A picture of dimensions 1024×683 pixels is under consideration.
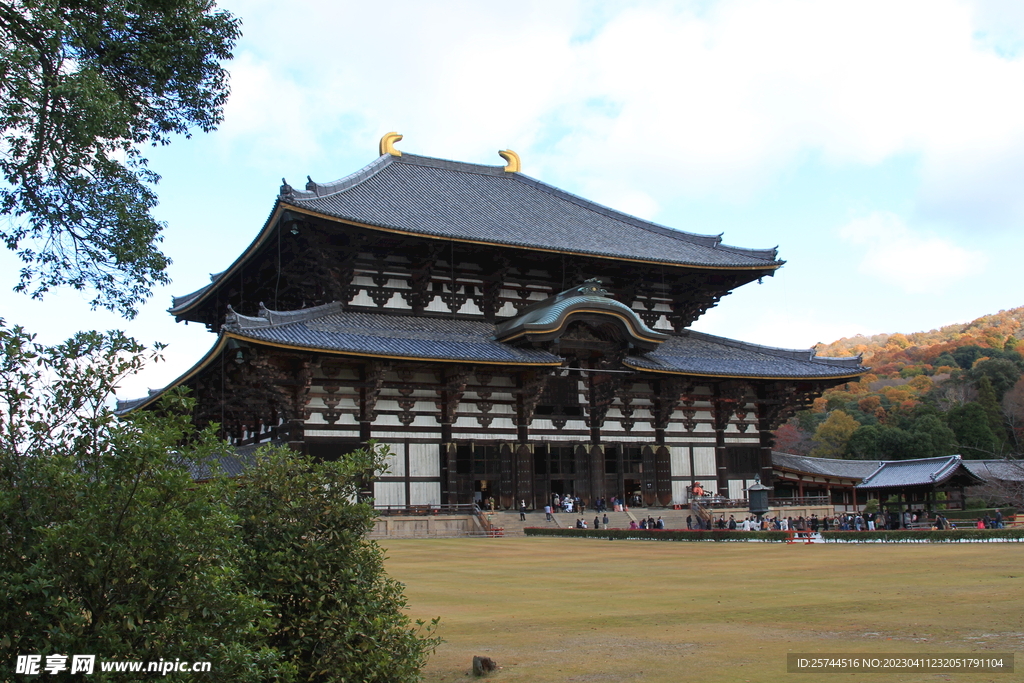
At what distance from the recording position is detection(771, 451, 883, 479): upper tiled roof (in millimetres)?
47875

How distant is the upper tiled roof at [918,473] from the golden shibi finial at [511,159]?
88.9ft

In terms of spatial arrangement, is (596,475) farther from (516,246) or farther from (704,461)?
(516,246)

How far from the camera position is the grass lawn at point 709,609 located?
9.22 metres

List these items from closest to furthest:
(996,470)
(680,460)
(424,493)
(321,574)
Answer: (321,574), (424,493), (680,460), (996,470)

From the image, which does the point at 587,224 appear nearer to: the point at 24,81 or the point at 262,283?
the point at 262,283

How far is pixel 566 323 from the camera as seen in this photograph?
3591 centimetres

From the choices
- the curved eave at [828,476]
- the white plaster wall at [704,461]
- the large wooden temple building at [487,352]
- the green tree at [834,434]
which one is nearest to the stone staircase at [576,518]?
the large wooden temple building at [487,352]

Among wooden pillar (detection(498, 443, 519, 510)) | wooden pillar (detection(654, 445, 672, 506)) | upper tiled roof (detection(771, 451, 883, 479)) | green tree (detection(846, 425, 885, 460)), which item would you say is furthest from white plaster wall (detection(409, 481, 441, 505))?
green tree (detection(846, 425, 885, 460))

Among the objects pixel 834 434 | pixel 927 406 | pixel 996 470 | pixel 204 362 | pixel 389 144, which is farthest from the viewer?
pixel 834 434

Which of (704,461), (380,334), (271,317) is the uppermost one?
(271,317)

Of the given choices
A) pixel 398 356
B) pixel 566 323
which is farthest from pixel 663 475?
pixel 398 356

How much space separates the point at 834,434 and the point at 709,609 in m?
74.7

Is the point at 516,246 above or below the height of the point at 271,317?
above

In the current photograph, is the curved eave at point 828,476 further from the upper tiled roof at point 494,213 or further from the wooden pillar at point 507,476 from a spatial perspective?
the wooden pillar at point 507,476
